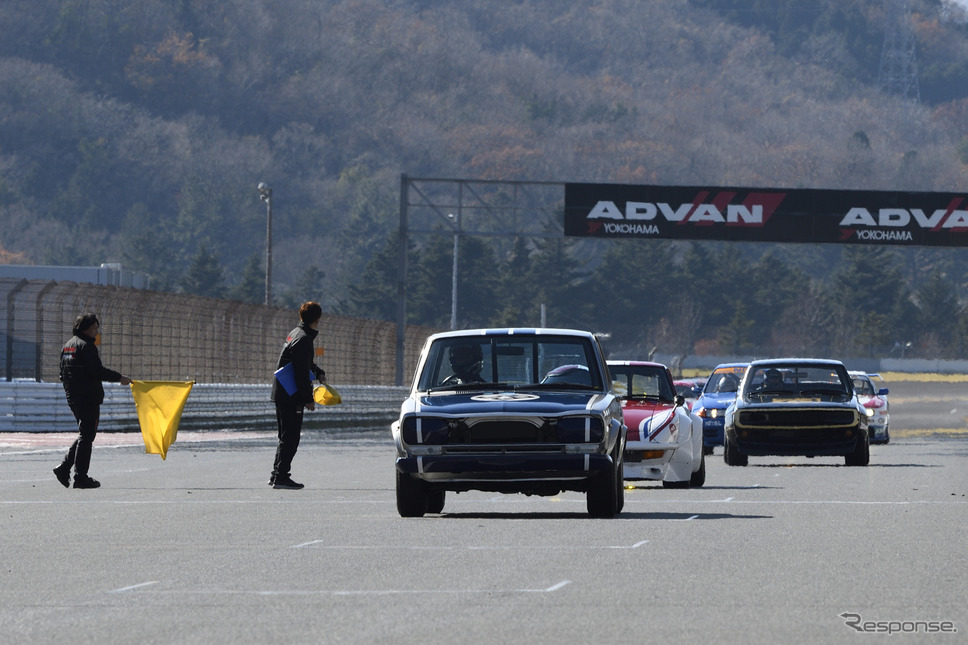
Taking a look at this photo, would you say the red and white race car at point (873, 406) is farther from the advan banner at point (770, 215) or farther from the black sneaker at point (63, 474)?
the advan banner at point (770, 215)

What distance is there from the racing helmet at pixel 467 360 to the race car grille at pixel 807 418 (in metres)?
9.90

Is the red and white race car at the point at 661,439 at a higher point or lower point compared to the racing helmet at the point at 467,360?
lower

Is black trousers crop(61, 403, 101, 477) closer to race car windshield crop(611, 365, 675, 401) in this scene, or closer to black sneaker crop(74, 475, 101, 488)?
black sneaker crop(74, 475, 101, 488)

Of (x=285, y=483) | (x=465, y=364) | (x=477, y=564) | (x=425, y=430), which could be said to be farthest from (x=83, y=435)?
(x=477, y=564)

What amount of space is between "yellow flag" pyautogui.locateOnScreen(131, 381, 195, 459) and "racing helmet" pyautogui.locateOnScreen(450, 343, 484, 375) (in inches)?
253

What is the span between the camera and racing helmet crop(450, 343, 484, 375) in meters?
14.7

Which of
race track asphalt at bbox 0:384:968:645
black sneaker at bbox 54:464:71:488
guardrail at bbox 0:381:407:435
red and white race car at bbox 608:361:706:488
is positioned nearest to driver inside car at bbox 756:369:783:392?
race track asphalt at bbox 0:384:968:645

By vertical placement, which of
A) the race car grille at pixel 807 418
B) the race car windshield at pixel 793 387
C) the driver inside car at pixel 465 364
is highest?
the driver inside car at pixel 465 364

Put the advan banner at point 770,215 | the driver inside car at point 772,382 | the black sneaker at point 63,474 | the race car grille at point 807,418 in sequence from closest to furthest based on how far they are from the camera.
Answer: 1. the black sneaker at point 63,474
2. the race car grille at point 807,418
3. the driver inside car at point 772,382
4. the advan banner at point 770,215

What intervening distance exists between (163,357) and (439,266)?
108 meters

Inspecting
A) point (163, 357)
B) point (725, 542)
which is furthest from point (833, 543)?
point (163, 357)

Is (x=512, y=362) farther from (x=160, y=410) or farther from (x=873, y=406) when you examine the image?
(x=873, y=406)

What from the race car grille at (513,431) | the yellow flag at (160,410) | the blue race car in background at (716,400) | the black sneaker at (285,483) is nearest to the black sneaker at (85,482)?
the black sneaker at (285,483)

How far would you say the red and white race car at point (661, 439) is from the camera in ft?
61.1
